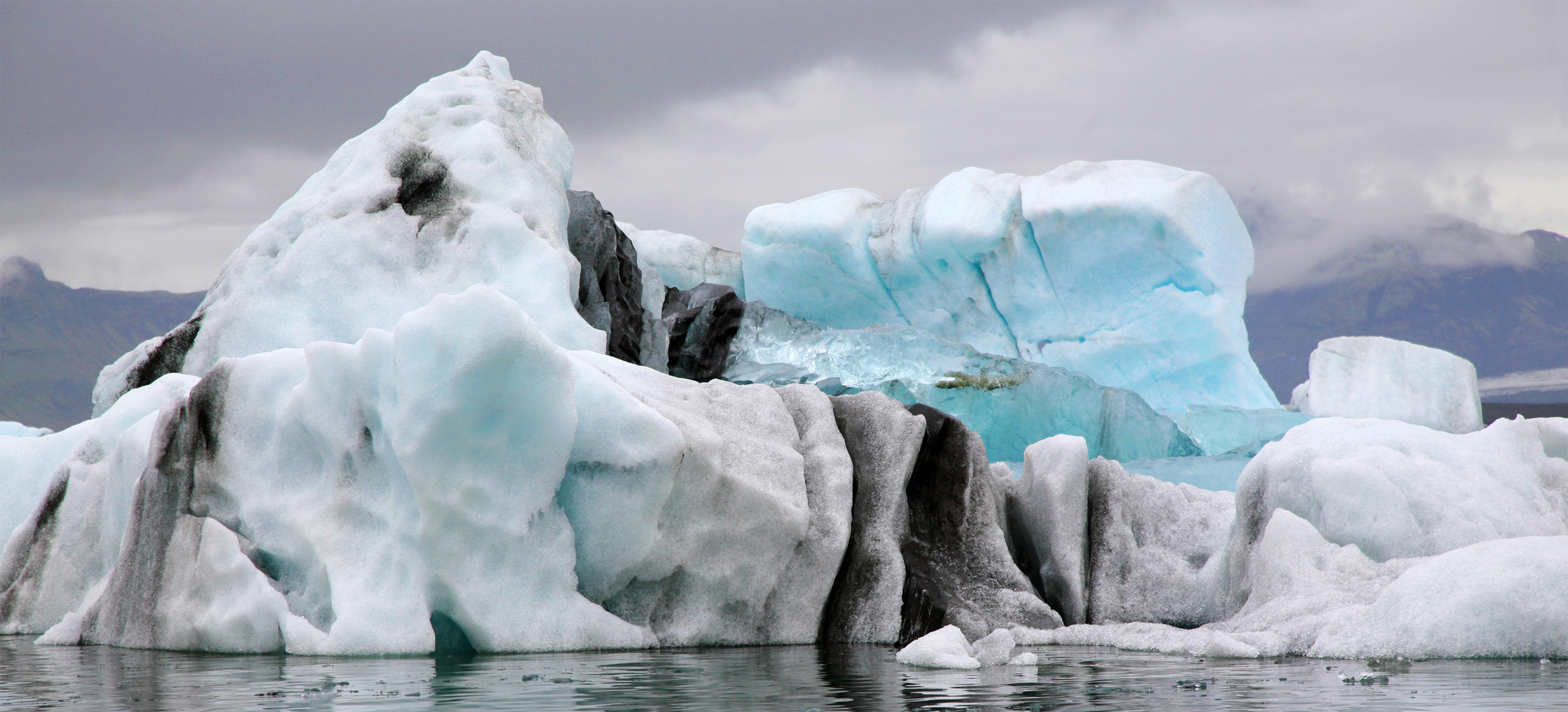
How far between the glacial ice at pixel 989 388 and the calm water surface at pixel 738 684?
1009cm

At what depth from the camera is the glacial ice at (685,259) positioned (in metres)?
24.3

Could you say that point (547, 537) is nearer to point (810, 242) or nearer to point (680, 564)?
point (680, 564)

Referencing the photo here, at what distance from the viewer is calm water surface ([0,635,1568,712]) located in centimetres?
466

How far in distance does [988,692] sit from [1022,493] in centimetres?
529

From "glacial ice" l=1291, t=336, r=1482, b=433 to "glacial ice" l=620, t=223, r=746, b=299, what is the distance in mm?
11144

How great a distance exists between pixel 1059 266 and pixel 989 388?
4.43 m

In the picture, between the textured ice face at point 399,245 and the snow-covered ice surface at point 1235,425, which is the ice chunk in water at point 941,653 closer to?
the textured ice face at point 399,245

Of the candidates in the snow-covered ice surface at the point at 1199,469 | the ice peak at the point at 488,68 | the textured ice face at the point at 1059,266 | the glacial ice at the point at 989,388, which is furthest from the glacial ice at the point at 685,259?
the snow-covered ice surface at the point at 1199,469

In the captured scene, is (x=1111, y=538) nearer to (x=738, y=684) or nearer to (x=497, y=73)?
(x=738, y=684)

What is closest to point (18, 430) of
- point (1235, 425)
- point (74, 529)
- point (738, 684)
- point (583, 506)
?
point (74, 529)

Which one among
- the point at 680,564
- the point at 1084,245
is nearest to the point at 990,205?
the point at 1084,245

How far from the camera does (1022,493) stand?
10.2 metres

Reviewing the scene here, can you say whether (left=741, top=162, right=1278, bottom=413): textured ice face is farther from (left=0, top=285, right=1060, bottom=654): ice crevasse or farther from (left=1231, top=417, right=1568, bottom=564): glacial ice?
(left=0, top=285, right=1060, bottom=654): ice crevasse

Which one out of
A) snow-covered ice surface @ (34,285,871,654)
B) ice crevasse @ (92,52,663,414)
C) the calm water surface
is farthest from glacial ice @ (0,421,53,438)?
the calm water surface
